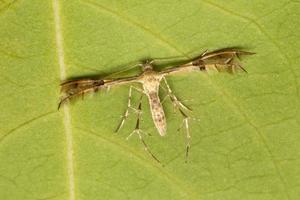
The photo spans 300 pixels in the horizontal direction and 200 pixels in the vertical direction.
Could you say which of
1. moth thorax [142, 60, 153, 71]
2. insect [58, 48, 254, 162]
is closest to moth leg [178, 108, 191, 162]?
insect [58, 48, 254, 162]

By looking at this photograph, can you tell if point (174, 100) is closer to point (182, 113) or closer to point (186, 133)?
point (182, 113)

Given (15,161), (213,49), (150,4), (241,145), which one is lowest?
(241,145)

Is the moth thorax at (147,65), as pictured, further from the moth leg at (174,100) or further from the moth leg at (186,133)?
the moth leg at (186,133)

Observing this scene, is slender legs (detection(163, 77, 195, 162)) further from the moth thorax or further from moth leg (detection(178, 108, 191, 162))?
Result: the moth thorax

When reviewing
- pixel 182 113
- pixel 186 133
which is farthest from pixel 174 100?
pixel 186 133

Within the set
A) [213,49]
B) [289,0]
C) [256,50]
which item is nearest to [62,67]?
[213,49]

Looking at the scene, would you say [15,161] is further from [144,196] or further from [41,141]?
[144,196]

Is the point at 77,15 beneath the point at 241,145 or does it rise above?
above
